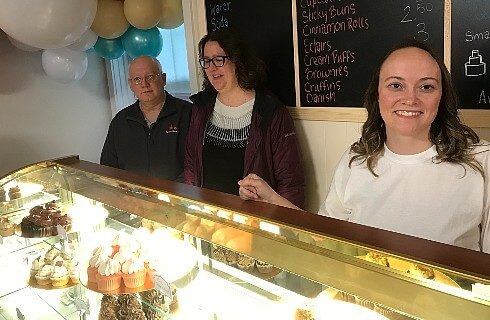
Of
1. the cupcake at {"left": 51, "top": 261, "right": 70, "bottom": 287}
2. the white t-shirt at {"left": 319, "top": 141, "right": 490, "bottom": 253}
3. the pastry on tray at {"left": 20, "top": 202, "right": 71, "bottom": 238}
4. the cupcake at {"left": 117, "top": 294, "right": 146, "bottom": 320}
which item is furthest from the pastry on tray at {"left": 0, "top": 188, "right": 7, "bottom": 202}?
the white t-shirt at {"left": 319, "top": 141, "right": 490, "bottom": 253}

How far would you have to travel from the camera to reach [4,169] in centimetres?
422

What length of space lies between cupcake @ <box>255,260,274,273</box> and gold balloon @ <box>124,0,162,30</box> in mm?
2580

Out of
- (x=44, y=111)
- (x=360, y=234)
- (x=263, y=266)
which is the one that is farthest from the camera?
(x=44, y=111)

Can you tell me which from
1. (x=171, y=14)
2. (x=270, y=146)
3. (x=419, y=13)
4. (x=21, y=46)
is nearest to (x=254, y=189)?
(x=270, y=146)

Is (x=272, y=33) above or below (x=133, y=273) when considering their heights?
above

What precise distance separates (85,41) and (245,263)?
2.88 meters

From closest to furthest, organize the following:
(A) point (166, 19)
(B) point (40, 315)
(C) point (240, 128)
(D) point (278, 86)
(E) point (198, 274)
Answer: (E) point (198, 274), (B) point (40, 315), (C) point (240, 128), (D) point (278, 86), (A) point (166, 19)

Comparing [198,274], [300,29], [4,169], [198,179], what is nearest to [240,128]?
[198,179]

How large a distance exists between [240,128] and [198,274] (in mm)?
1229

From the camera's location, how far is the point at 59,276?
1.86 metres

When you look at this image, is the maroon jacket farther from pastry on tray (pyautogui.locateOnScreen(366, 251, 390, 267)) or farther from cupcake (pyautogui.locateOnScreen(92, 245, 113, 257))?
pastry on tray (pyautogui.locateOnScreen(366, 251, 390, 267))

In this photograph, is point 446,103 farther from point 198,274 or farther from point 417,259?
point 198,274

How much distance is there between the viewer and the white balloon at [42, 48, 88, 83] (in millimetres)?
3773

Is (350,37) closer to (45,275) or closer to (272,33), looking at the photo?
(272,33)
